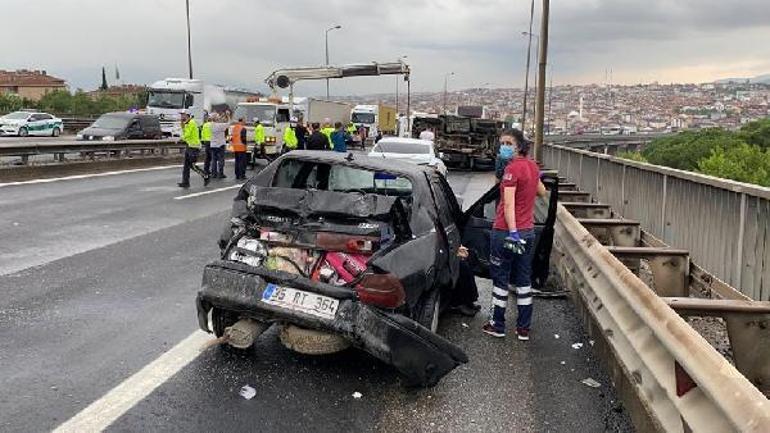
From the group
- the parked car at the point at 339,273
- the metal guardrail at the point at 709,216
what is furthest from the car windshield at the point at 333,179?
the metal guardrail at the point at 709,216

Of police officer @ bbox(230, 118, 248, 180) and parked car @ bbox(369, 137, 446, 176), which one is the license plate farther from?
police officer @ bbox(230, 118, 248, 180)

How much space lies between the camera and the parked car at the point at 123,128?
28.1 m

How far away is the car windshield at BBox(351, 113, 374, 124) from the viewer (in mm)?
53250

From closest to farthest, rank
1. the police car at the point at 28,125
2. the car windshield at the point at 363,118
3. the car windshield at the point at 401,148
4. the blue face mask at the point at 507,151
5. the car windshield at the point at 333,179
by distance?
the blue face mask at the point at 507,151
the car windshield at the point at 333,179
the car windshield at the point at 401,148
the police car at the point at 28,125
the car windshield at the point at 363,118

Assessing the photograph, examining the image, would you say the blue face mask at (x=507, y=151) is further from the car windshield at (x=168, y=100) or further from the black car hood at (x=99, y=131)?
the car windshield at (x=168, y=100)

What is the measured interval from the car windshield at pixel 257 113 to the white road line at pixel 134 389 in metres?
22.8

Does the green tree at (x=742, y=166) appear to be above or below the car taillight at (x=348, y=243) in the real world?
below

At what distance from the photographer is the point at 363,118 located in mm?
53406

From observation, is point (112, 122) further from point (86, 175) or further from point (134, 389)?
point (134, 389)

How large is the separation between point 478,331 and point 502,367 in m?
0.99

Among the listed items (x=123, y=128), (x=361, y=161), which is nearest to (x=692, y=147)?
(x=123, y=128)

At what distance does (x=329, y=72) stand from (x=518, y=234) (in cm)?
3025

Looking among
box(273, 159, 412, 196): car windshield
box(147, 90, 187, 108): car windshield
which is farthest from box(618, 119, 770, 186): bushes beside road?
box(273, 159, 412, 196): car windshield

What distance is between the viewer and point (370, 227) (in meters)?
4.92
